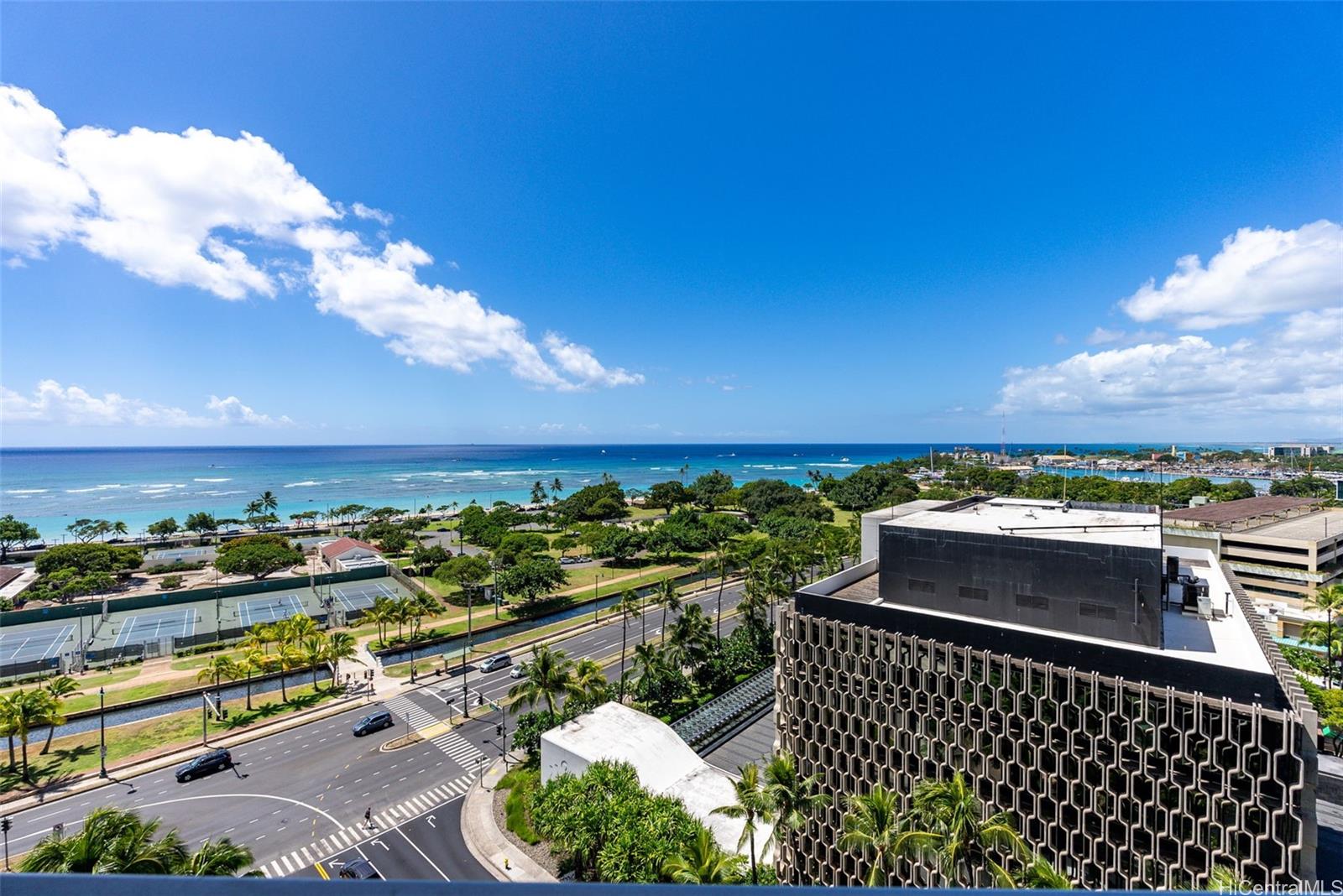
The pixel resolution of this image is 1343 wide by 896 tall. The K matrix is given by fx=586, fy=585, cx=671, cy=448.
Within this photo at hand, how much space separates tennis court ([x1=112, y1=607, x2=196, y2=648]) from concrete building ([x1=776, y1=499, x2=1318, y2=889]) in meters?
63.7

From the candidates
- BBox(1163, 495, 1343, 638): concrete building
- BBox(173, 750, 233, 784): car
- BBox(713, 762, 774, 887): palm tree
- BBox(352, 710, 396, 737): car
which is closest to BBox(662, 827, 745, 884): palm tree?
BBox(713, 762, 774, 887): palm tree

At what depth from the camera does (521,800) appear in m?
33.6

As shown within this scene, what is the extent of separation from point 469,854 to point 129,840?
615 inches

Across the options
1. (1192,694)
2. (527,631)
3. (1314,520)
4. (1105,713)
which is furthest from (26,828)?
(1314,520)

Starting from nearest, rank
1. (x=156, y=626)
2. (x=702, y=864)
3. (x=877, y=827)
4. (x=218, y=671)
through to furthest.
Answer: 1. (x=877, y=827)
2. (x=702, y=864)
3. (x=218, y=671)
4. (x=156, y=626)

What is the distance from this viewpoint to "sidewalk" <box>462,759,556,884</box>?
29078 mm

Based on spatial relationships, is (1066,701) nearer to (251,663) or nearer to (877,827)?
(877,827)

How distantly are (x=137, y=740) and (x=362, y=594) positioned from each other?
109ft

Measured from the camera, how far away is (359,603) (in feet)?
227

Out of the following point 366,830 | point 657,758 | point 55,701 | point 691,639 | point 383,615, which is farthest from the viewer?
point 383,615

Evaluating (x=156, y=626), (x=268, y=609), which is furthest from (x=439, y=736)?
(x=156, y=626)

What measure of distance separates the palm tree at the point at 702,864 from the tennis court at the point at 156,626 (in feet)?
198

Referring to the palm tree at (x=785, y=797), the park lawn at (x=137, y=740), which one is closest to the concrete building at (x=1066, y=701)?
the palm tree at (x=785, y=797)

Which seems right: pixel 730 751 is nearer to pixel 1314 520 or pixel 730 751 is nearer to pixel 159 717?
pixel 159 717
